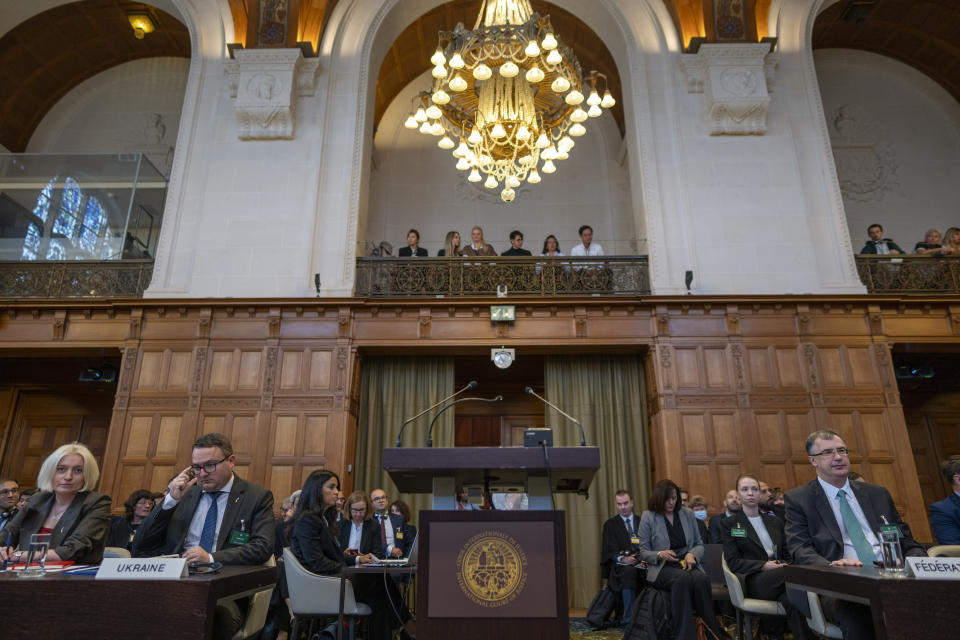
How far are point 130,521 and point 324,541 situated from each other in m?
2.72

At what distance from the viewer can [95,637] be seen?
1.92 meters

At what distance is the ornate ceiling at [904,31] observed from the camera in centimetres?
1120

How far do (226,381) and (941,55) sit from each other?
13.8m

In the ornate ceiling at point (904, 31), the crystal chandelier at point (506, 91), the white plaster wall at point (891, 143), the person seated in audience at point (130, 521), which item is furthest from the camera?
the white plaster wall at point (891, 143)

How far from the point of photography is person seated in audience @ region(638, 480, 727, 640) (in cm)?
433

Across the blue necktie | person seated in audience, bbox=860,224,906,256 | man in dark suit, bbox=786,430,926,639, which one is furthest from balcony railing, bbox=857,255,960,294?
the blue necktie

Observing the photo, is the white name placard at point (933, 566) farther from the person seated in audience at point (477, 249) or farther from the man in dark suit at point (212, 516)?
the person seated in audience at point (477, 249)

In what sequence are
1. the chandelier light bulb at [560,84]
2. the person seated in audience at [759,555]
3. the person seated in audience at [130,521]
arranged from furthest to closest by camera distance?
the chandelier light bulb at [560,84]
the person seated in audience at [130,521]
the person seated in audience at [759,555]

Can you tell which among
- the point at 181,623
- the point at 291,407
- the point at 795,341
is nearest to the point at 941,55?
the point at 795,341

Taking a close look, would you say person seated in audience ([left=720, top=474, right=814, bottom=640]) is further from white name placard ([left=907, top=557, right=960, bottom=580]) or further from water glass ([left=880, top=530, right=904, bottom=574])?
white name placard ([left=907, top=557, right=960, bottom=580])

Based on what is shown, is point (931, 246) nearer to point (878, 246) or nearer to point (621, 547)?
point (878, 246)

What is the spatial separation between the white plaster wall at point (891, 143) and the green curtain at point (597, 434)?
18.6ft

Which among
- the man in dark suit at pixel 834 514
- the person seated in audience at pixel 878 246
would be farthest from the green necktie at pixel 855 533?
the person seated in audience at pixel 878 246

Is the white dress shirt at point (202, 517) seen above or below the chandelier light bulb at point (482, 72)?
below
